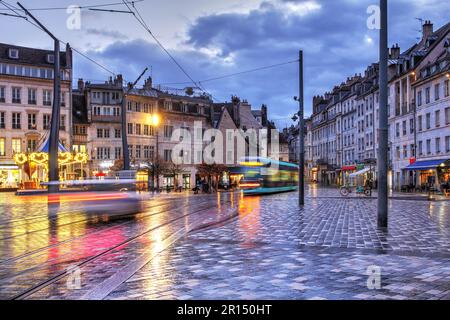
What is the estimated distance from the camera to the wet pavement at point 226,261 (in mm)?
6945

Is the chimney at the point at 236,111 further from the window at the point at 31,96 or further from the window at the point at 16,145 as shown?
the window at the point at 16,145

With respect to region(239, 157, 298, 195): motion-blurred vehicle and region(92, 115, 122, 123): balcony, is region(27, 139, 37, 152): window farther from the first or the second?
region(239, 157, 298, 195): motion-blurred vehicle

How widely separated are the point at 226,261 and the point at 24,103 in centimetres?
6232

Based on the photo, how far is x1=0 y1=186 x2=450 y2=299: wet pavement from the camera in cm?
695

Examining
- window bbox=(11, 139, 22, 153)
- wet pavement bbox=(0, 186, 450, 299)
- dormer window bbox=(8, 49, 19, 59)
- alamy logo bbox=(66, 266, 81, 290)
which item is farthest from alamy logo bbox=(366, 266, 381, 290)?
dormer window bbox=(8, 49, 19, 59)

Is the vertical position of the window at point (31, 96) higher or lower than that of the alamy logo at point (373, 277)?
higher

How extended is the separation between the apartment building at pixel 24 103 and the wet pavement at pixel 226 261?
168ft

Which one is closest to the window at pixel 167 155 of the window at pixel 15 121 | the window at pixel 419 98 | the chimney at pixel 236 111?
the window at pixel 15 121

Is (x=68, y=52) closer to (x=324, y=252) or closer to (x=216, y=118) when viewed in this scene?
(x=216, y=118)

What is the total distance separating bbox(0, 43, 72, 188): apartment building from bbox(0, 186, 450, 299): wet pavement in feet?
168
